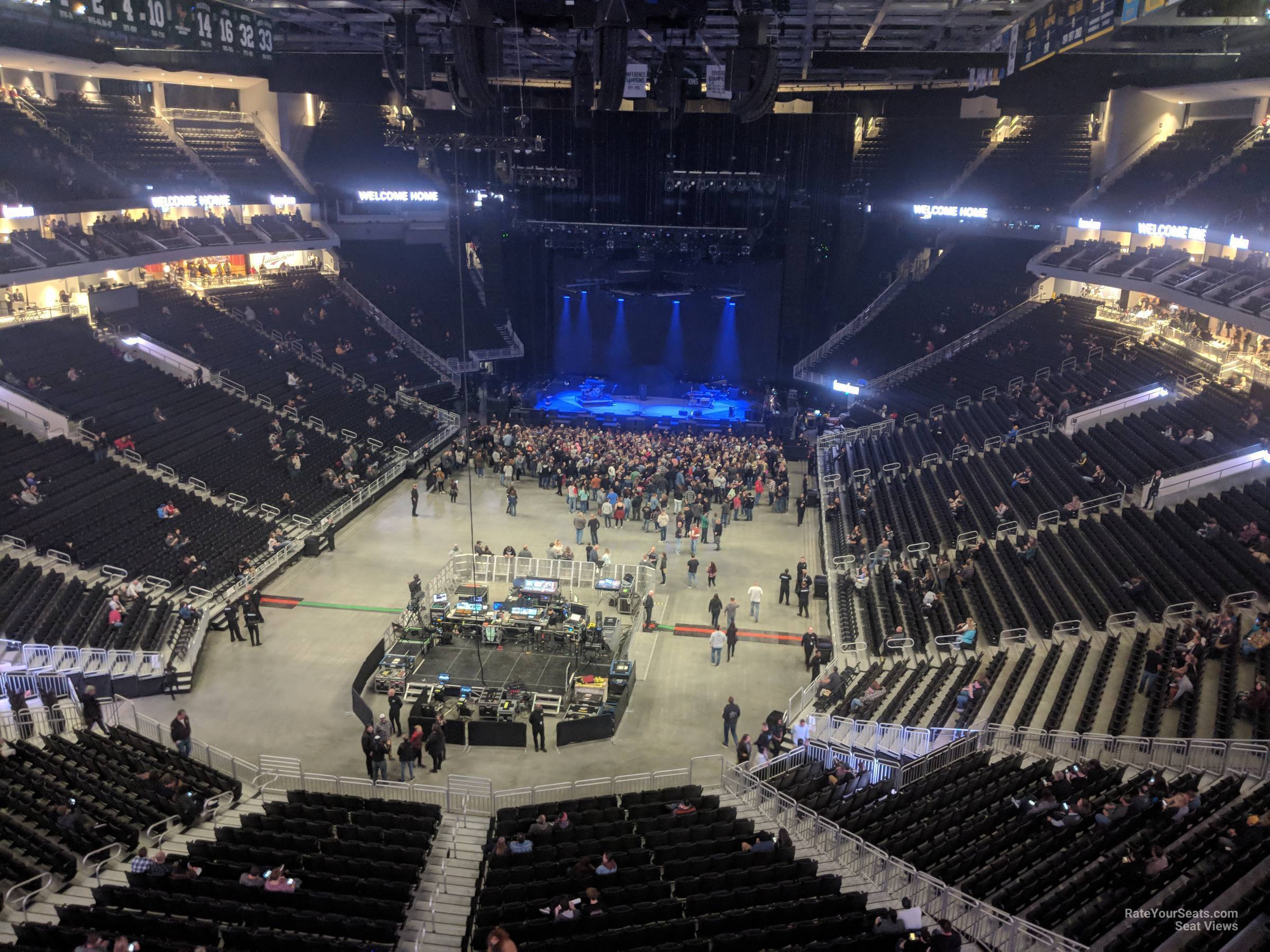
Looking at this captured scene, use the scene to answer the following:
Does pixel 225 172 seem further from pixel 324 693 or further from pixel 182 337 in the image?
pixel 324 693

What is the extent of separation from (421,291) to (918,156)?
22.9m

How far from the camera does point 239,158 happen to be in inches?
1578

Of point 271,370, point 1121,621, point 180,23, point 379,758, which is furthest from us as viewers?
point 271,370

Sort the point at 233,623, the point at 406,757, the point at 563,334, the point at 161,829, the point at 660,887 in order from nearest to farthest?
the point at 660,887 → the point at 161,829 → the point at 406,757 → the point at 233,623 → the point at 563,334

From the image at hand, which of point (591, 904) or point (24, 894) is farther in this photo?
point (24, 894)

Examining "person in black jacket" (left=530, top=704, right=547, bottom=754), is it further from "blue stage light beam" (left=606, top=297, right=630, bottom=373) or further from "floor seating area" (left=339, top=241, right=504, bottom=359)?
"blue stage light beam" (left=606, top=297, right=630, bottom=373)

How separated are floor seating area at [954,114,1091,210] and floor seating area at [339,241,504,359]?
21487 millimetres

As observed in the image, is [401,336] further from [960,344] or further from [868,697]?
[868,697]

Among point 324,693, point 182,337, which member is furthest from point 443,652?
point 182,337

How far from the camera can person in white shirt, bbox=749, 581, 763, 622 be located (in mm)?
21812

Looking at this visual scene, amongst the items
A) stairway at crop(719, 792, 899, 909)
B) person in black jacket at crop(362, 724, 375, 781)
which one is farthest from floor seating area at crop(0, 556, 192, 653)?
stairway at crop(719, 792, 899, 909)

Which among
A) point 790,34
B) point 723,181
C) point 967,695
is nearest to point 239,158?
point 723,181

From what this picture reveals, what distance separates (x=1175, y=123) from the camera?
120 ft

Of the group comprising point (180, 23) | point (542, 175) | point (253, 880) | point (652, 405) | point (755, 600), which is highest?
point (180, 23)
